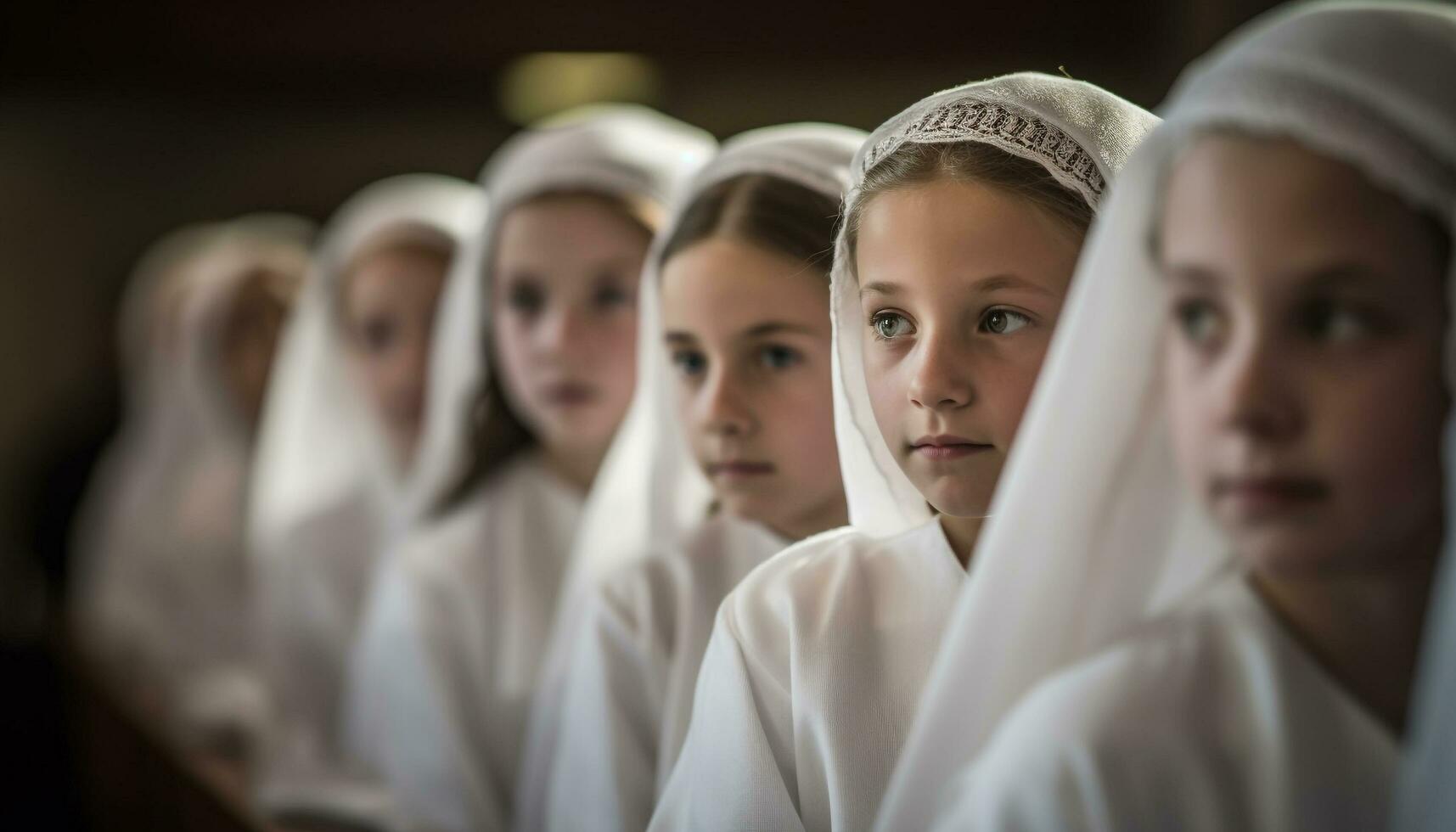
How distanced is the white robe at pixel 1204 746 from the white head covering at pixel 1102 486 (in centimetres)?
5

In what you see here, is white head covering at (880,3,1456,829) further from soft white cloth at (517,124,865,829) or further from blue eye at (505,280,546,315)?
blue eye at (505,280,546,315)

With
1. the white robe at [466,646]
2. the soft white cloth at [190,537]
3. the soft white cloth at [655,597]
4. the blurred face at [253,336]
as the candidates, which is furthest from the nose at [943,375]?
→ the blurred face at [253,336]

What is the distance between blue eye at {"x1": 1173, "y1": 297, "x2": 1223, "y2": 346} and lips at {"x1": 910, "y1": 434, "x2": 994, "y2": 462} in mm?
267

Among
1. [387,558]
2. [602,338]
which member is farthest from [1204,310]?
[387,558]

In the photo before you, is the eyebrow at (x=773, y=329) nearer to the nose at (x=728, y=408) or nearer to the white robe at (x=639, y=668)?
the nose at (x=728, y=408)

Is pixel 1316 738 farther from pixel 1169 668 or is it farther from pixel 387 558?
pixel 387 558

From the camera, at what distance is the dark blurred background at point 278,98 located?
13.4 feet

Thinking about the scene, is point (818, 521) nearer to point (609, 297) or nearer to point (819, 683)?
point (819, 683)

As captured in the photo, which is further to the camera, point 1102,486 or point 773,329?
point 773,329

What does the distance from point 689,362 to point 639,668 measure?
1.30 feet

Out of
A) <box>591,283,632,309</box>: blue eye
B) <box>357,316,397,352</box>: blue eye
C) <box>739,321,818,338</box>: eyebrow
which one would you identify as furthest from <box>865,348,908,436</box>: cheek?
<box>357,316,397,352</box>: blue eye

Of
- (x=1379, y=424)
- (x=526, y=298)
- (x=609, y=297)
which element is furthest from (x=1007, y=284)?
(x=526, y=298)

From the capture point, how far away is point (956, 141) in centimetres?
115

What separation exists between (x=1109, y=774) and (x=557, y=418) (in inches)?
50.1
